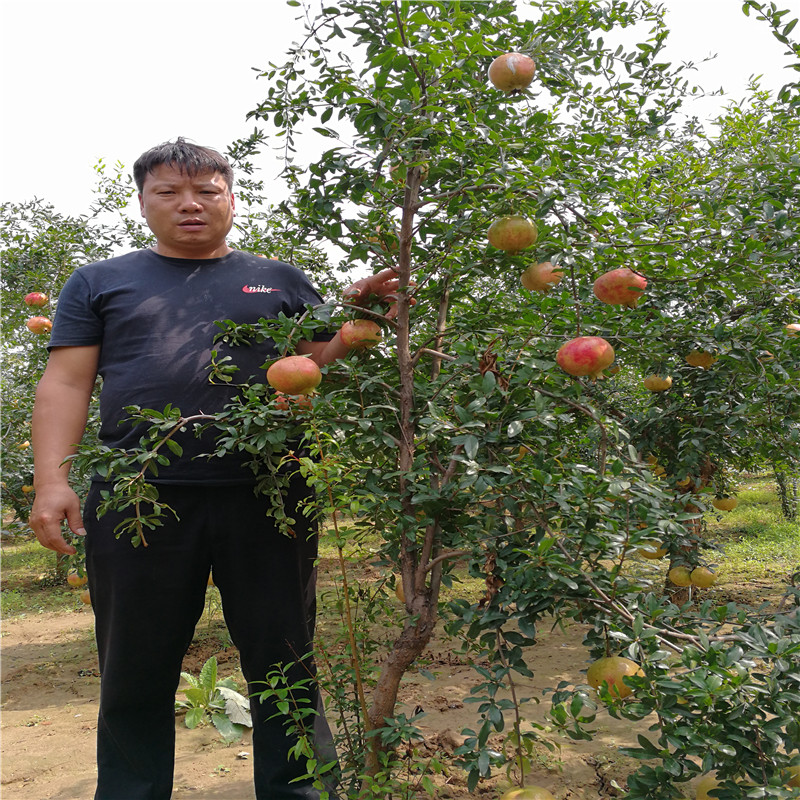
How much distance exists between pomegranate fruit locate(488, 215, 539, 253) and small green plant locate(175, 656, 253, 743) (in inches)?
100

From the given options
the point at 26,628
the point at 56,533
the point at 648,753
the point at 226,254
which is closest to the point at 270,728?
the point at 56,533

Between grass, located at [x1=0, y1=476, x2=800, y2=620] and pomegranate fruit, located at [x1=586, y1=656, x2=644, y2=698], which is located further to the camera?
grass, located at [x1=0, y1=476, x2=800, y2=620]

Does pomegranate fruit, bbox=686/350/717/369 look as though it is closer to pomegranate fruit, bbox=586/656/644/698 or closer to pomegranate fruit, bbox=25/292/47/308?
pomegranate fruit, bbox=586/656/644/698

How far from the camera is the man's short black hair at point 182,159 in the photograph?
6.64ft

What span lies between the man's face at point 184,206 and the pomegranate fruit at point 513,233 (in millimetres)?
873

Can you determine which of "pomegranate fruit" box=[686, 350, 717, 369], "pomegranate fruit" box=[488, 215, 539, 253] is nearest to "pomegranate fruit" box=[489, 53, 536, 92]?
"pomegranate fruit" box=[488, 215, 539, 253]

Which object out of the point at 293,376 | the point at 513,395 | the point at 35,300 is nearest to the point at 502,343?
the point at 513,395

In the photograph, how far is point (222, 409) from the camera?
1.95 meters

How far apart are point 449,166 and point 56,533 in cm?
155

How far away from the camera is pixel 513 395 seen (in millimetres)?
1648

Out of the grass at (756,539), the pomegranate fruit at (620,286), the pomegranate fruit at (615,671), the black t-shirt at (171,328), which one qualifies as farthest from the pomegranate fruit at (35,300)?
the grass at (756,539)

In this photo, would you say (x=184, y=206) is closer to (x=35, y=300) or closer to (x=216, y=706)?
(x=216, y=706)

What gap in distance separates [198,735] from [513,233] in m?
2.85

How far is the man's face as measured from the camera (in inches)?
80.0
